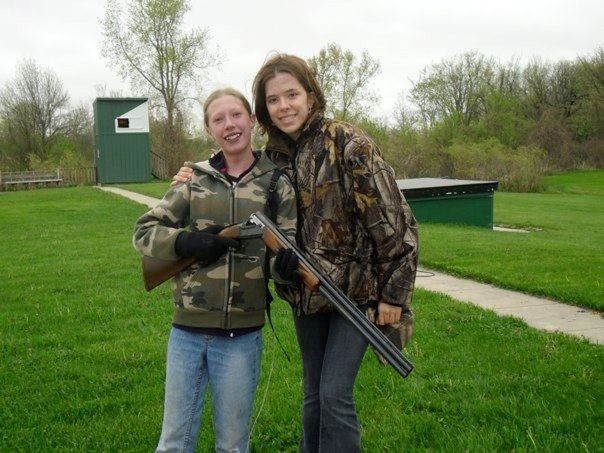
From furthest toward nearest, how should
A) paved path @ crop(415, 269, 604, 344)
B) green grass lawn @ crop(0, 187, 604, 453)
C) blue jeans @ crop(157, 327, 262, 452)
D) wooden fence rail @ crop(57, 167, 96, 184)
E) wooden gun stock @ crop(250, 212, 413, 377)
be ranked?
1. wooden fence rail @ crop(57, 167, 96, 184)
2. paved path @ crop(415, 269, 604, 344)
3. green grass lawn @ crop(0, 187, 604, 453)
4. blue jeans @ crop(157, 327, 262, 452)
5. wooden gun stock @ crop(250, 212, 413, 377)

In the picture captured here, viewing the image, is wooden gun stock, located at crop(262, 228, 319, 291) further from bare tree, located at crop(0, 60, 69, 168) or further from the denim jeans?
bare tree, located at crop(0, 60, 69, 168)

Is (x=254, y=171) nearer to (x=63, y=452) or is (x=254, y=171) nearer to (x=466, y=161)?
(x=63, y=452)

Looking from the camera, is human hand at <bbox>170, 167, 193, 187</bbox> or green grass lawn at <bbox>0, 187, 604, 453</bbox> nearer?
human hand at <bbox>170, 167, 193, 187</bbox>

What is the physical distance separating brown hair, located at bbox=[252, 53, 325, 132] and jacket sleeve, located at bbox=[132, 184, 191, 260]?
55cm

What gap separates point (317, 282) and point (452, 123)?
51.3m

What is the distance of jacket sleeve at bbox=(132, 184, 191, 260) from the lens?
2.83 meters

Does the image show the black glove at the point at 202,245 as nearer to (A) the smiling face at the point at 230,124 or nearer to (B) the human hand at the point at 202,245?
(B) the human hand at the point at 202,245

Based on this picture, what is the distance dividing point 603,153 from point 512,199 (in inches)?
1242

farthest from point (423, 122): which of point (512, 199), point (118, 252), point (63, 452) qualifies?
point (63, 452)

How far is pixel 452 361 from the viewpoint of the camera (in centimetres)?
506

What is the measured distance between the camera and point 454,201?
1736 cm

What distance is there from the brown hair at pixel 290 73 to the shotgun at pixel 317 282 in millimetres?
586

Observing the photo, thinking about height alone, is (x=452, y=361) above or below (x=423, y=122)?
below

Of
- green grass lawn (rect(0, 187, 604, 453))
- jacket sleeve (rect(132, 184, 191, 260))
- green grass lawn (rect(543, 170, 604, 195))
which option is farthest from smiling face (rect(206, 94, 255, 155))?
green grass lawn (rect(543, 170, 604, 195))
